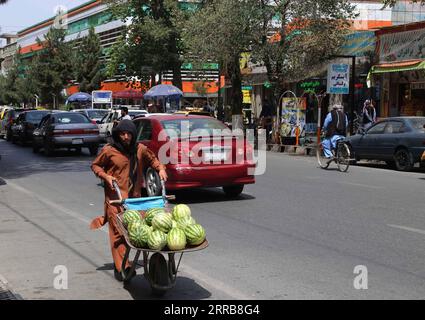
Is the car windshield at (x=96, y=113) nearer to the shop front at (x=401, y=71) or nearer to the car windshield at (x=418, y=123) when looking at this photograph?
the shop front at (x=401, y=71)

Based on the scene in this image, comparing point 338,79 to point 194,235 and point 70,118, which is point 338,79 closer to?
point 70,118

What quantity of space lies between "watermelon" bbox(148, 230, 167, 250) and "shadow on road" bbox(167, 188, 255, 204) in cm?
641

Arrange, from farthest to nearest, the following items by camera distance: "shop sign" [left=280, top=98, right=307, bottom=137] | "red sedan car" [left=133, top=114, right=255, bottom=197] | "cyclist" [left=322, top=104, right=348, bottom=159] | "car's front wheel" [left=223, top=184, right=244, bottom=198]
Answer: "shop sign" [left=280, top=98, right=307, bottom=137], "cyclist" [left=322, top=104, right=348, bottom=159], "car's front wheel" [left=223, top=184, right=244, bottom=198], "red sedan car" [left=133, top=114, right=255, bottom=197]

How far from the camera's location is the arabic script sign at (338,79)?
864 inches

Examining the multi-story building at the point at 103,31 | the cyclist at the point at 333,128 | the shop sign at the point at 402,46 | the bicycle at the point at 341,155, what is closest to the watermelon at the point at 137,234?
the bicycle at the point at 341,155

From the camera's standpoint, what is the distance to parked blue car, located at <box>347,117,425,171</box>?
1728 centimetres

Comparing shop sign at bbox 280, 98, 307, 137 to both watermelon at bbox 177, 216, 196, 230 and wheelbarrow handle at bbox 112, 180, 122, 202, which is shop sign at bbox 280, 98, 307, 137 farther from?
watermelon at bbox 177, 216, 196, 230

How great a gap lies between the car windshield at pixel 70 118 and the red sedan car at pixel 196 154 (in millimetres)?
11103

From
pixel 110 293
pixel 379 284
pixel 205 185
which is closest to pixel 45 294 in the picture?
pixel 110 293

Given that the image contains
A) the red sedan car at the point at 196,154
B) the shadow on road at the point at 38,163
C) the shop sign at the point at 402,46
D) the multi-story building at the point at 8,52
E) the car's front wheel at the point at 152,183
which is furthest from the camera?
the multi-story building at the point at 8,52

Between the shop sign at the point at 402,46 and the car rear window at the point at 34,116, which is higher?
the shop sign at the point at 402,46

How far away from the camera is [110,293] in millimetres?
5840

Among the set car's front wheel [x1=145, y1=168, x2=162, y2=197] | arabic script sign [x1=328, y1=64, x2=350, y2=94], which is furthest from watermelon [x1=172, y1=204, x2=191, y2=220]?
arabic script sign [x1=328, y1=64, x2=350, y2=94]

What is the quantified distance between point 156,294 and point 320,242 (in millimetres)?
2986
